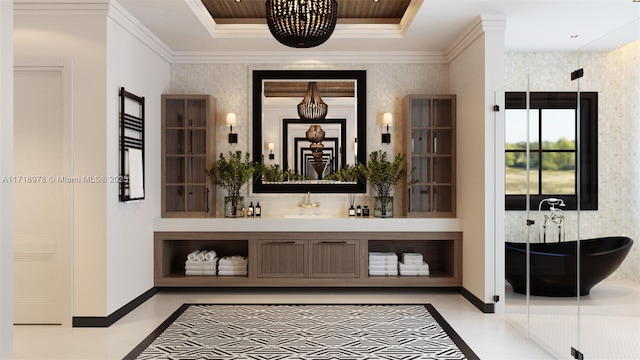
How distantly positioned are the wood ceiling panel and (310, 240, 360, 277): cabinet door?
2528mm

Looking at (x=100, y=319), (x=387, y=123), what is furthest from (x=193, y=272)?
(x=387, y=123)

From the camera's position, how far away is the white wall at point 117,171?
4.50 meters

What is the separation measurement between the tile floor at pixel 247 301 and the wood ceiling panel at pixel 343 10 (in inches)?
121

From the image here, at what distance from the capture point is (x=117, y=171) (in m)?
4.64

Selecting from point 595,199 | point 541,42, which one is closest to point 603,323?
point 595,199

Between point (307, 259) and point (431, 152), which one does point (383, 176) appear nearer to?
point (431, 152)

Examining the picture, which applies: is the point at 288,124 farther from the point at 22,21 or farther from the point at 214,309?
the point at 22,21

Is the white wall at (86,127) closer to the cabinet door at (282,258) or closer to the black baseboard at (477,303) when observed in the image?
the cabinet door at (282,258)

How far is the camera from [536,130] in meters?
4.01

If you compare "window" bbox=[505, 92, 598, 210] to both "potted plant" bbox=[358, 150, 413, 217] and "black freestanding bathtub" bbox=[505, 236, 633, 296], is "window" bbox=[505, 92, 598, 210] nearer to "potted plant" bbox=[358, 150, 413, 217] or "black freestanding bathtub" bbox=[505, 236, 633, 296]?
"black freestanding bathtub" bbox=[505, 236, 633, 296]

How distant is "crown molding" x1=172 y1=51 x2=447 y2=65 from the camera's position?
20.5 feet

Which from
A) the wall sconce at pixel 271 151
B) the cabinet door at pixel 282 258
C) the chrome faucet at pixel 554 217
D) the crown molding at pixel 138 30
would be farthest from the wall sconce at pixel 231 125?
the chrome faucet at pixel 554 217

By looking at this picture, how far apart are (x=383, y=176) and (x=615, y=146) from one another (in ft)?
10.5

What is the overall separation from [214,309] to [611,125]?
3731 mm
